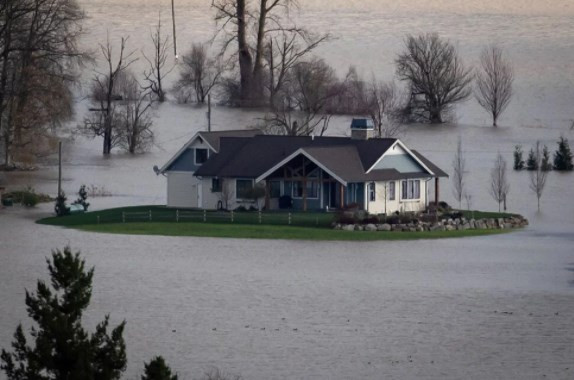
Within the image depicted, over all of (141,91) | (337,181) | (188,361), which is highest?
(141,91)

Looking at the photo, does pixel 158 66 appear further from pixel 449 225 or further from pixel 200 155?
pixel 449 225

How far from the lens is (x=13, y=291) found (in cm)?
3850

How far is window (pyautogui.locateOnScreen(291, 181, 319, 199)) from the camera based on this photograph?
52.0 metres

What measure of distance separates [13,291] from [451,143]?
44.1m

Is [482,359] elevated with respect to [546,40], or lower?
lower

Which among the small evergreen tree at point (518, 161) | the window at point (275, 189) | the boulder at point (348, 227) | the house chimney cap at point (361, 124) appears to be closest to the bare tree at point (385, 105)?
the small evergreen tree at point (518, 161)

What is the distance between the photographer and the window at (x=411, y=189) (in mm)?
52844

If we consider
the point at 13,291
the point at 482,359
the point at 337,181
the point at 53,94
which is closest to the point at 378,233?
the point at 337,181

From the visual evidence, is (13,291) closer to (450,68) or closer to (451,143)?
(451,143)

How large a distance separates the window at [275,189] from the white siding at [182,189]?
10.1 feet

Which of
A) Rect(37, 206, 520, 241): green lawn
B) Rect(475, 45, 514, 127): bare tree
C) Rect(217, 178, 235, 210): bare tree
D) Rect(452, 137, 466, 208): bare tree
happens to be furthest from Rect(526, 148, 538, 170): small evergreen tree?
Rect(217, 178, 235, 210): bare tree

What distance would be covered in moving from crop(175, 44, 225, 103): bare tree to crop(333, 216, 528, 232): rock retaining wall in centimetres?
4367

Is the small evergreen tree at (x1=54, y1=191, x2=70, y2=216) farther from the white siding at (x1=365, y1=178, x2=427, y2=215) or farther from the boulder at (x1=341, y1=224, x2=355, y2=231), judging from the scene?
the boulder at (x1=341, y1=224, x2=355, y2=231)

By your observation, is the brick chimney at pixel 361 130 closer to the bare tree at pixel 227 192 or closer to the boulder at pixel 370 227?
the bare tree at pixel 227 192
